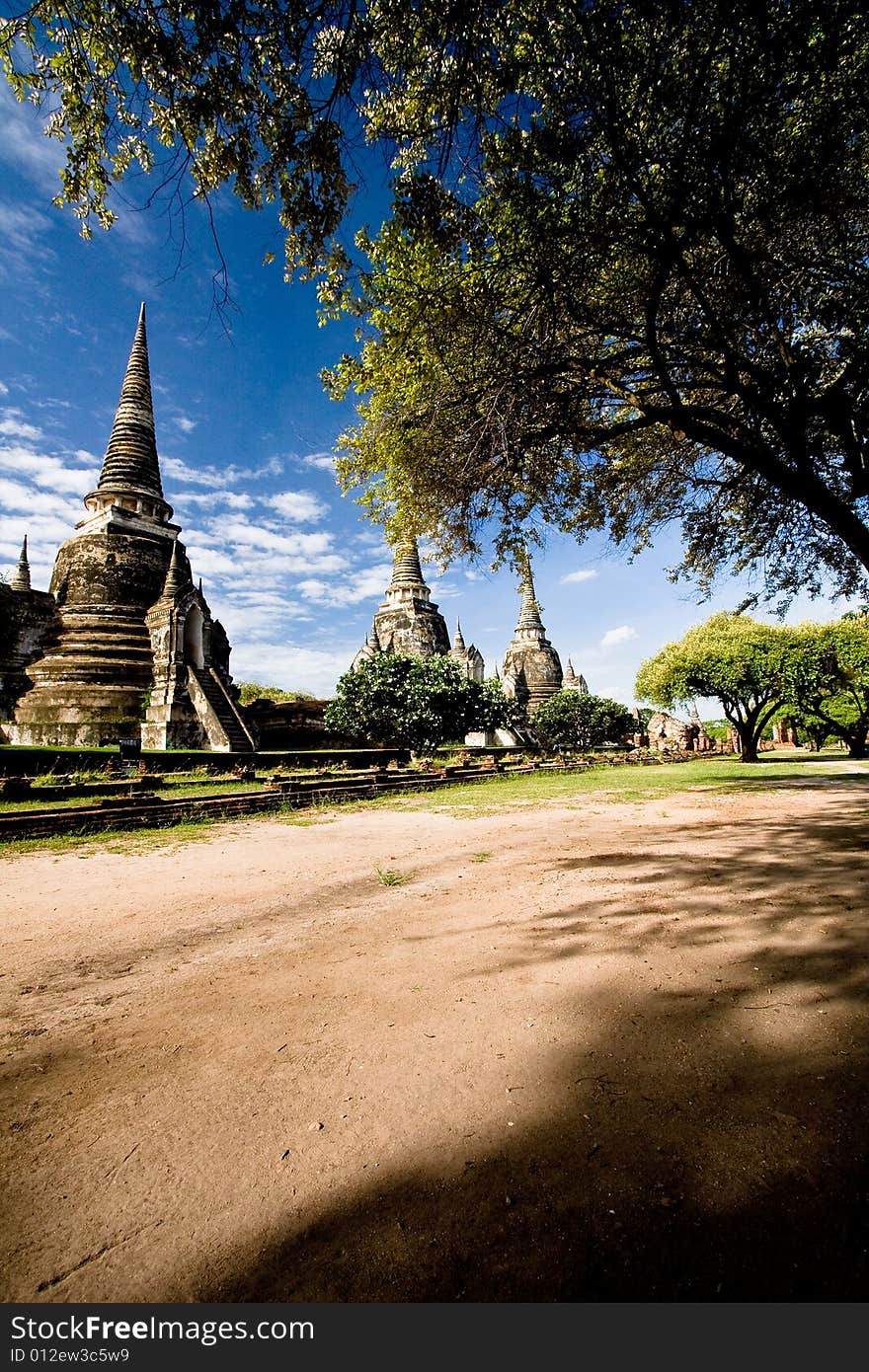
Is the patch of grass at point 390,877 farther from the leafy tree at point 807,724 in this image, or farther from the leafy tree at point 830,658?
the leafy tree at point 807,724

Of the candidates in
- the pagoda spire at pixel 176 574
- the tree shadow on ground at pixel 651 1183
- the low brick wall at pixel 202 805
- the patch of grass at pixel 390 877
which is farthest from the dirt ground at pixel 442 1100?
the pagoda spire at pixel 176 574

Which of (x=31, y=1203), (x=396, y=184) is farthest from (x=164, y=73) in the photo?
(x=31, y=1203)

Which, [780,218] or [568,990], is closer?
[568,990]

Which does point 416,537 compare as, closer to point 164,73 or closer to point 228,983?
point 164,73

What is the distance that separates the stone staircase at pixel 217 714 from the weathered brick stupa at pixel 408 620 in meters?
15.5

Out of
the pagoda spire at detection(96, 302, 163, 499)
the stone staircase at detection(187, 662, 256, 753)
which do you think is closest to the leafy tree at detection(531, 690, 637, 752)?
the stone staircase at detection(187, 662, 256, 753)

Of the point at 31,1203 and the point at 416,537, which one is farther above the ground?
the point at 416,537

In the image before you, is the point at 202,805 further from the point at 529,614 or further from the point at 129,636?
the point at 529,614

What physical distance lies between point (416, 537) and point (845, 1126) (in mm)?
7630

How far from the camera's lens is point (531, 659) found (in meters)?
40.4

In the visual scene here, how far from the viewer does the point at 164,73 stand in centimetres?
333

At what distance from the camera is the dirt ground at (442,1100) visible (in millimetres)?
1281

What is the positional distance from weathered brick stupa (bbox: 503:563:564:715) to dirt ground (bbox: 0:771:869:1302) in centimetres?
3497

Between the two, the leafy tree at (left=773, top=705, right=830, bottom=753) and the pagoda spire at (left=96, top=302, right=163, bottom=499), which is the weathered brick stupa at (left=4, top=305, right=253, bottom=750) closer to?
the pagoda spire at (left=96, top=302, right=163, bottom=499)
